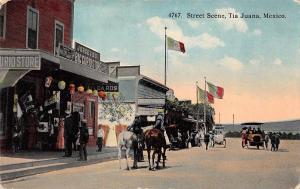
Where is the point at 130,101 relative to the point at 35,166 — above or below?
above

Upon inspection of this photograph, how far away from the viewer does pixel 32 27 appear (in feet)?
62.0

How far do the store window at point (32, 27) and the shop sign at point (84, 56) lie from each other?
76.2 inches

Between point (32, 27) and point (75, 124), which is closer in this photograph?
point (75, 124)

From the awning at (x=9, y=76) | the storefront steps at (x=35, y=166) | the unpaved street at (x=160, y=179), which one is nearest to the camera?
the unpaved street at (x=160, y=179)

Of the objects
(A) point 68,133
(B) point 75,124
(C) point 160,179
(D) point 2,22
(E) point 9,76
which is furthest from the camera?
(B) point 75,124

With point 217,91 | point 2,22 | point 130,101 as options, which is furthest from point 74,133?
point 130,101

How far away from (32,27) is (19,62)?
16.4 feet

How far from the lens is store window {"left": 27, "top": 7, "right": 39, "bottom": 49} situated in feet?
60.8

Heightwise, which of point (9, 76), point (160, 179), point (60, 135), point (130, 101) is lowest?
point (160, 179)

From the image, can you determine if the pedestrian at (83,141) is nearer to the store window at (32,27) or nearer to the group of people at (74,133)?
the group of people at (74,133)

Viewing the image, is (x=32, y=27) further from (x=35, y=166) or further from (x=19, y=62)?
(x=35, y=166)

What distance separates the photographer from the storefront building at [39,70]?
1528 centimetres

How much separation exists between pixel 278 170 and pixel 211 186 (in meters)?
5.13

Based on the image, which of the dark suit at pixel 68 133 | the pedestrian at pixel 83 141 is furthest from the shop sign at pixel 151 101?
the dark suit at pixel 68 133
